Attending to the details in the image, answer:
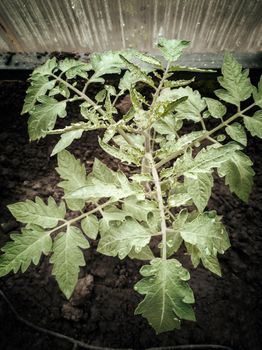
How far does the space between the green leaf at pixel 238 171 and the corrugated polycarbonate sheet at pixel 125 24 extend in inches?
28.3

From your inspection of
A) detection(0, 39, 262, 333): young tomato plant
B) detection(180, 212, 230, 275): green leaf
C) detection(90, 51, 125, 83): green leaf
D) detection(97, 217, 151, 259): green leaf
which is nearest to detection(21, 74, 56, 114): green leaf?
detection(0, 39, 262, 333): young tomato plant

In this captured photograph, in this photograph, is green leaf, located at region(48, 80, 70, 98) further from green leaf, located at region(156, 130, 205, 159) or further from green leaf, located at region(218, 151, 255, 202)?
green leaf, located at region(218, 151, 255, 202)

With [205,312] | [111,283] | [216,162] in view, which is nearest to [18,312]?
→ [111,283]

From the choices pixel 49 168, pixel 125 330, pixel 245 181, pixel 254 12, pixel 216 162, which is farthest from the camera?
pixel 49 168

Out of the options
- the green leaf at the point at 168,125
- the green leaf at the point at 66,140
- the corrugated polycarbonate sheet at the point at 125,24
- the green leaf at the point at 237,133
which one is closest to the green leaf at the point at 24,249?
the green leaf at the point at 66,140

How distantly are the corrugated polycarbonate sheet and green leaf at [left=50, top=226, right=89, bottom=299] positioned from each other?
0.94m

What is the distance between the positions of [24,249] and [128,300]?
536 millimetres

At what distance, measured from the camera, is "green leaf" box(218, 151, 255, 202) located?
939mm

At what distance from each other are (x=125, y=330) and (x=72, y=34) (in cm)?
128

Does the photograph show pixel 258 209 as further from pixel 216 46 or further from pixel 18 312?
pixel 18 312

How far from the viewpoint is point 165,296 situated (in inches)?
29.6

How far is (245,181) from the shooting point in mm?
956

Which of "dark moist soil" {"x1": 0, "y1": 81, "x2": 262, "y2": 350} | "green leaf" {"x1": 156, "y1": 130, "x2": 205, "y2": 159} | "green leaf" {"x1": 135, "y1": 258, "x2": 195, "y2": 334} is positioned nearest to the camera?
"green leaf" {"x1": 135, "y1": 258, "x2": 195, "y2": 334}

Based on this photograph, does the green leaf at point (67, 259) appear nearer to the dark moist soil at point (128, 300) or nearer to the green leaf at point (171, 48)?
the dark moist soil at point (128, 300)
